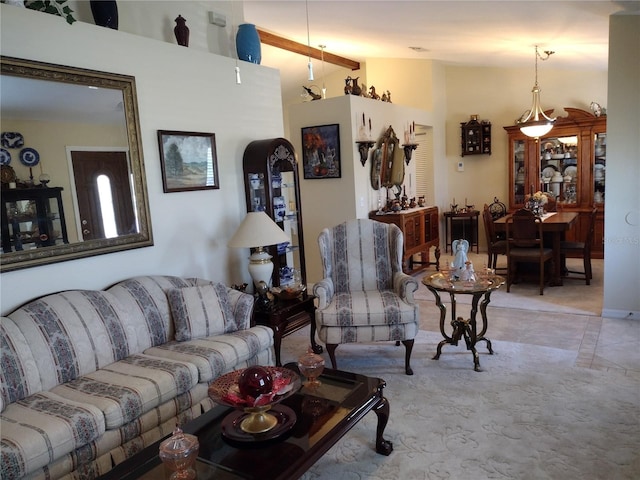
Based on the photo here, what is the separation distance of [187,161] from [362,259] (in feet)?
5.21

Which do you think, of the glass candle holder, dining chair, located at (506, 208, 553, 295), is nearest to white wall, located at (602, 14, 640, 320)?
dining chair, located at (506, 208, 553, 295)

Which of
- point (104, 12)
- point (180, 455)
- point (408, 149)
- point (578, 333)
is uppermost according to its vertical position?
point (104, 12)

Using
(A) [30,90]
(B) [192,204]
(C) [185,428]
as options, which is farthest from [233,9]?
(C) [185,428]

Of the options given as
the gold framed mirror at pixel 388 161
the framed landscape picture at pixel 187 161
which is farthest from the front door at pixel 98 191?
the gold framed mirror at pixel 388 161

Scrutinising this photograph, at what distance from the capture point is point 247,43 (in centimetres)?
400

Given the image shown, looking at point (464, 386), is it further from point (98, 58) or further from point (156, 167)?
point (98, 58)

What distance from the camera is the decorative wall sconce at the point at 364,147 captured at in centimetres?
562

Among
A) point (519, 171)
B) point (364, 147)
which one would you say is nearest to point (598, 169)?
point (519, 171)

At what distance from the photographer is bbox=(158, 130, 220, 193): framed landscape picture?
335 centimetres

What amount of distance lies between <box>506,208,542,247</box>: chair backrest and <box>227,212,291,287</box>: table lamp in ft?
9.65

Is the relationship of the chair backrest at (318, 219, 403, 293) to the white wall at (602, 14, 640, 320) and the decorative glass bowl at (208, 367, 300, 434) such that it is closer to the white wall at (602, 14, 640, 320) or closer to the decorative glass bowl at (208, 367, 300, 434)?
the decorative glass bowl at (208, 367, 300, 434)

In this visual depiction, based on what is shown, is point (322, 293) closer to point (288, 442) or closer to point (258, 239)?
point (258, 239)

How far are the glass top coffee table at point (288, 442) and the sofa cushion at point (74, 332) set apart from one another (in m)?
0.83

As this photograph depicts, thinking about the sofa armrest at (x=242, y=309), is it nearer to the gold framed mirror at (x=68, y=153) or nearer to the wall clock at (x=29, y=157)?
the gold framed mirror at (x=68, y=153)
